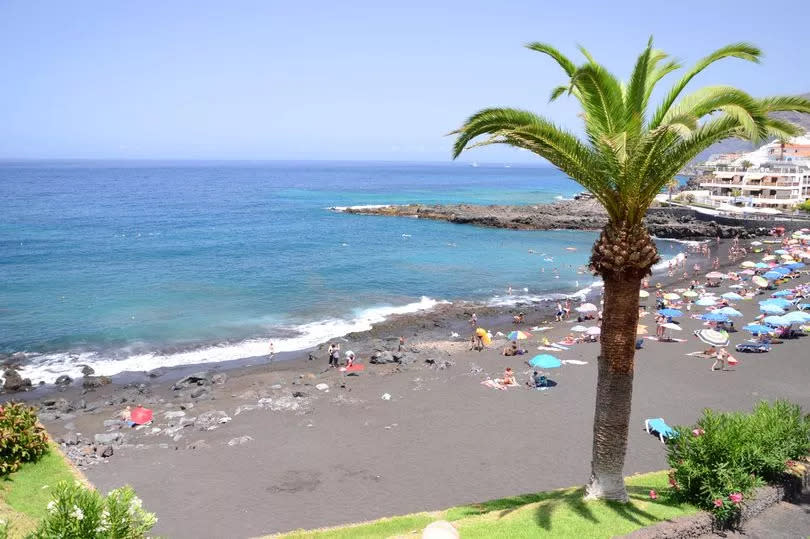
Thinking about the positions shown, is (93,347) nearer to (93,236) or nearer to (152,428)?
(152,428)

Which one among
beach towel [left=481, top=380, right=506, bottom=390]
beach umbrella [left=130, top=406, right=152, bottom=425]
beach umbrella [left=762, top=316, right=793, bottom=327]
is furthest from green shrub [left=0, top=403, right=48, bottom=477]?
beach umbrella [left=762, top=316, right=793, bottom=327]

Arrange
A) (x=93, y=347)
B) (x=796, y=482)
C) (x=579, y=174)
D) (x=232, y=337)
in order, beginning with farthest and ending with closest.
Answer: (x=232, y=337) → (x=93, y=347) → (x=796, y=482) → (x=579, y=174)

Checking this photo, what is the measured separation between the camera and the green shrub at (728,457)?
31.8ft

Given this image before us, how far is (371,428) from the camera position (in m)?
19.0

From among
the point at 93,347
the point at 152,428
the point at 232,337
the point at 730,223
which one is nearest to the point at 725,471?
the point at 152,428

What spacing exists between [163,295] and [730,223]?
203 feet

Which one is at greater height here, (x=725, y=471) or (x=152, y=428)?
(x=725, y=471)

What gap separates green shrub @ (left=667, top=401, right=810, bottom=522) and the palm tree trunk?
1.12m

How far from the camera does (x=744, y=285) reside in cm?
3909

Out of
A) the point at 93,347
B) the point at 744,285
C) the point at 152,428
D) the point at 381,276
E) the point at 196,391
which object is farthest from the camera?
the point at 381,276

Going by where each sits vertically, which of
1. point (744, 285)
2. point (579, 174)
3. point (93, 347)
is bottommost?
point (93, 347)

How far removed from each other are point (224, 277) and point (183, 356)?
58.4 feet

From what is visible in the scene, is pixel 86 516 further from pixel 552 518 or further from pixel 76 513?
pixel 552 518

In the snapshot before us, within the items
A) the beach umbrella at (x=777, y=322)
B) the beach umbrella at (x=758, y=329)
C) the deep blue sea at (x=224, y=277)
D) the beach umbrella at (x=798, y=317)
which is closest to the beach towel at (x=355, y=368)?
the deep blue sea at (x=224, y=277)
